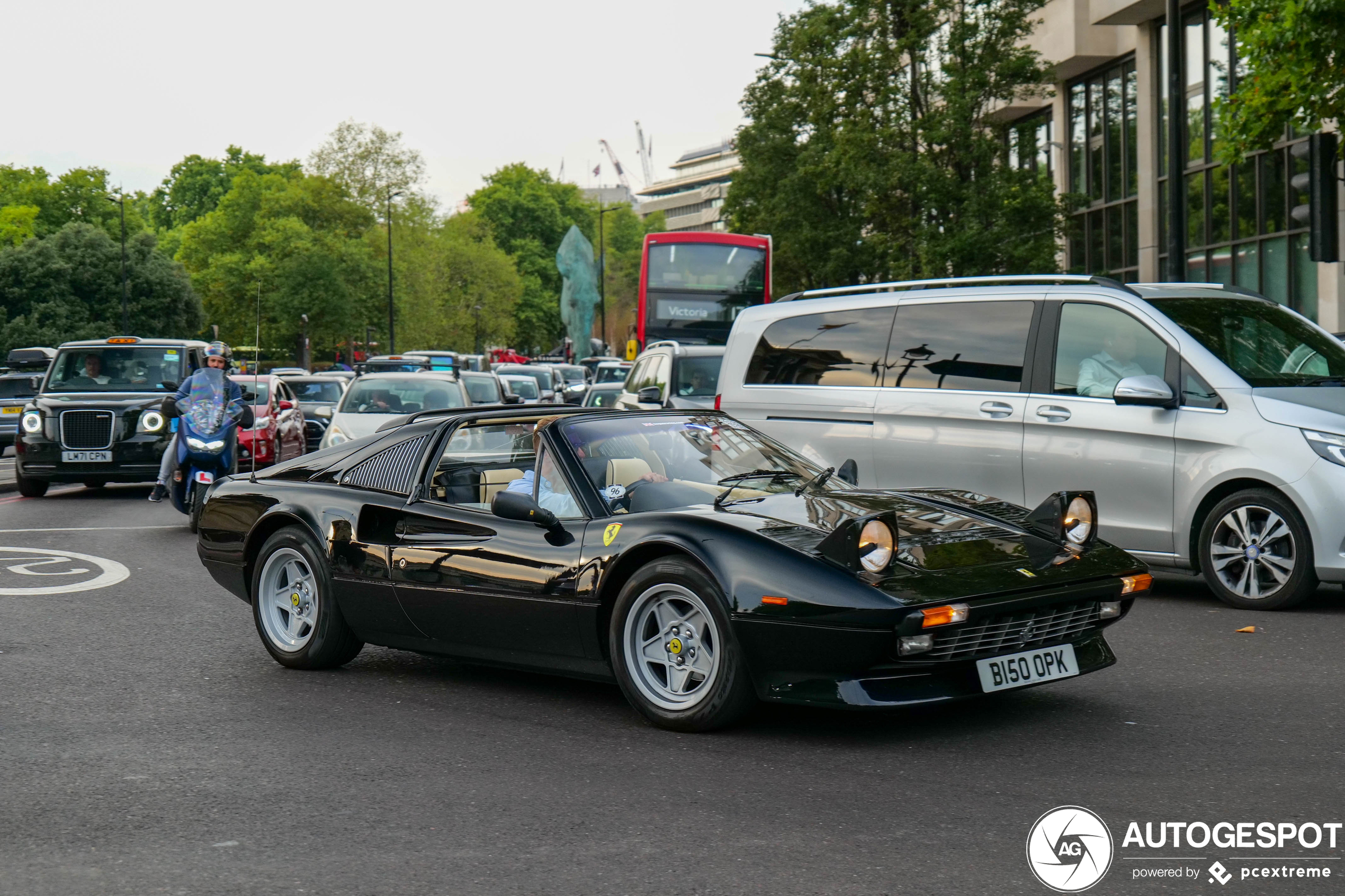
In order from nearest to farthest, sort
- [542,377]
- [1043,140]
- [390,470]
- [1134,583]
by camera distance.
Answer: [1134,583]
[390,470]
[1043,140]
[542,377]

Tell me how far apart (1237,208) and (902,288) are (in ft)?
65.8

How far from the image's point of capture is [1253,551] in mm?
8617

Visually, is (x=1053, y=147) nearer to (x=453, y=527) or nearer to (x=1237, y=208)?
(x=1237, y=208)

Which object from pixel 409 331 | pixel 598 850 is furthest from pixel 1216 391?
pixel 409 331

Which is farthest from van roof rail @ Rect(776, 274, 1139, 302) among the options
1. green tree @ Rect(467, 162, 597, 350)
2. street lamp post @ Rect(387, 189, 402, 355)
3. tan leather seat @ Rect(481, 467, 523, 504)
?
green tree @ Rect(467, 162, 597, 350)

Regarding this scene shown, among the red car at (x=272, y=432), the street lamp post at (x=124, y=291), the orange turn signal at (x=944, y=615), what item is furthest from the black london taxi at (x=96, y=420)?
the street lamp post at (x=124, y=291)

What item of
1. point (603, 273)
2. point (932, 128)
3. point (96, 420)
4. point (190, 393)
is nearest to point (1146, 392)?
point (190, 393)

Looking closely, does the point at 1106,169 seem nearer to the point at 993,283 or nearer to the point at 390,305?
the point at 993,283

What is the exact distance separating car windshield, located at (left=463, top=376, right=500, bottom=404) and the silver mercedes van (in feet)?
33.6

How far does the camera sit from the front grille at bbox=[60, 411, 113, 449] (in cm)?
1764

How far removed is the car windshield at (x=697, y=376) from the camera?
16.8 m

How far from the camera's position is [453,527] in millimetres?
6438

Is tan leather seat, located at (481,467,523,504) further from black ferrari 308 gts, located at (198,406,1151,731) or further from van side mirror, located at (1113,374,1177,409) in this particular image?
van side mirror, located at (1113,374,1177,409)

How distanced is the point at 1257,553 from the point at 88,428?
13583 mm
